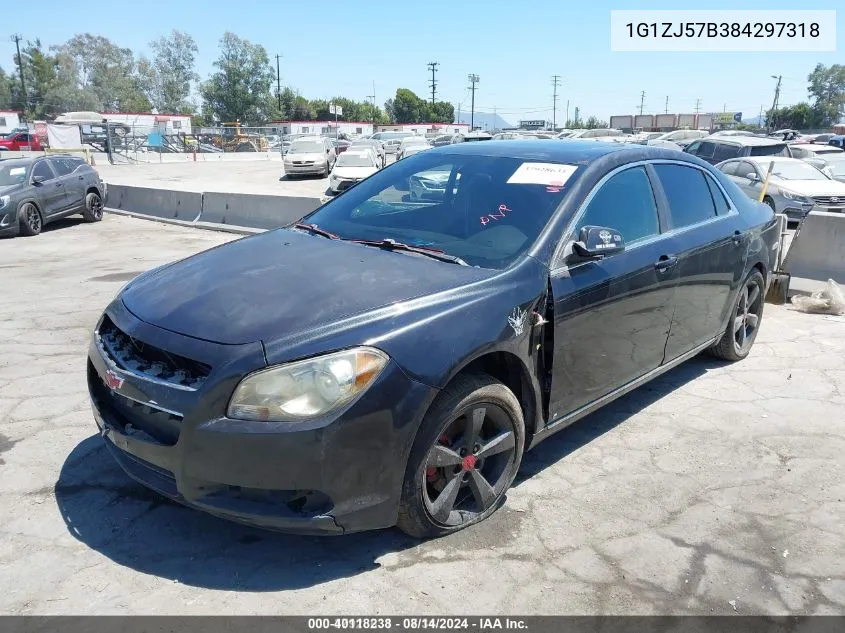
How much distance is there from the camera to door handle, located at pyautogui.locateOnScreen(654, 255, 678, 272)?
413cm

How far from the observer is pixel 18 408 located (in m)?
4.63

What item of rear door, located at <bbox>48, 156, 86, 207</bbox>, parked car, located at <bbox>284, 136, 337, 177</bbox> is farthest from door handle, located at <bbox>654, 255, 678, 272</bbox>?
parked car, located at <bbox>284, 136, 337, 177</bbox>

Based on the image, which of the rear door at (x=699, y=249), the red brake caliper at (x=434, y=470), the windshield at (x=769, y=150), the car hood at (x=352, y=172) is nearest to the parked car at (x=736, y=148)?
the windshield at (x=769, y=150)

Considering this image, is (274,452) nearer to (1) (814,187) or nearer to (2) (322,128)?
(1) (814,187)

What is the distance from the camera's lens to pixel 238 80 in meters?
94.8

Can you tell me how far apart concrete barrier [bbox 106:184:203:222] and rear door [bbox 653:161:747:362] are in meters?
11.3

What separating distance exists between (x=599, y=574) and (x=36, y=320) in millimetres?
6054

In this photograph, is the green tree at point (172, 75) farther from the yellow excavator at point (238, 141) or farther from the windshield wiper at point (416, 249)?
the windshield wiper at point (416, 249)

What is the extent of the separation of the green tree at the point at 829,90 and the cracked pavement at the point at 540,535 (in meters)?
97.6

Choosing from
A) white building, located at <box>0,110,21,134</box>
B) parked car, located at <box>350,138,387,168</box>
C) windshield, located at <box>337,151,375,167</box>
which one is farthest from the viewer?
white building, located at <box>0,110,21,134</box>

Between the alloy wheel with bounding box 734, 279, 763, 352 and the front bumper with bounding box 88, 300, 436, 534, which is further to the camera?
the alloy wheel with bounding box 734, 279, 763, 352

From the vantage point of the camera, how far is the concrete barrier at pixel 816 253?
8000mm

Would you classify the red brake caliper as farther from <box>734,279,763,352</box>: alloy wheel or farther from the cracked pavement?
<box>734,279,763,352</box>: alloy wheel

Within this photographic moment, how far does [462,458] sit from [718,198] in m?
3.22
